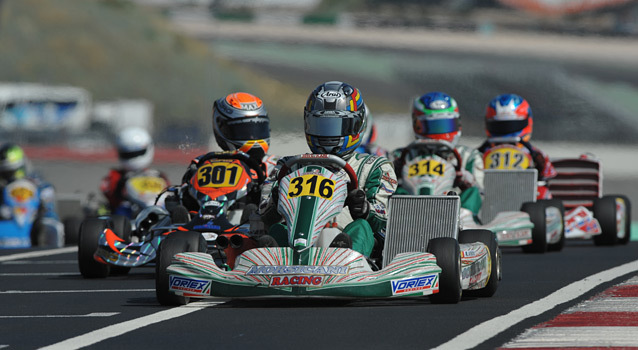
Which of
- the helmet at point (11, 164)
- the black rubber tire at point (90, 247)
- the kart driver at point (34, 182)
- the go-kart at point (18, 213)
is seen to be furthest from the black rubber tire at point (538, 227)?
the helmet at point (11, 164)

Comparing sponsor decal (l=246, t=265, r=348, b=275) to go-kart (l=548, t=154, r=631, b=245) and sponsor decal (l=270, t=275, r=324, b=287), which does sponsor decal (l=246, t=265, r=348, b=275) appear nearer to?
sponsor decal (l=270, t=275, r=324, b=287)

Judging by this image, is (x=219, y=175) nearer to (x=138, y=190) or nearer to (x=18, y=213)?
(x=138, y=190)

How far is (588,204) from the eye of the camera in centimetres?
1716

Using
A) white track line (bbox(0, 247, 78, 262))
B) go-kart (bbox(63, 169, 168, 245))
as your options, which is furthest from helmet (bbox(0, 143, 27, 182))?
go-kart (bbox(63, 169, 168, 245))

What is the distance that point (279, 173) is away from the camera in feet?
30.3

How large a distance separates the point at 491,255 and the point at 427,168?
192 inches

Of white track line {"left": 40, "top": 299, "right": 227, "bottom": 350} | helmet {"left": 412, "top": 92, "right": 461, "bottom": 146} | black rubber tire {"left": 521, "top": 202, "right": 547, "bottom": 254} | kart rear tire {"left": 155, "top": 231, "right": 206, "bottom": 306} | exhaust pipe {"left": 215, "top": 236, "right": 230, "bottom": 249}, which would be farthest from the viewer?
helmet {"left": 412, "top": 92, "right": 461, "bottom": 146}

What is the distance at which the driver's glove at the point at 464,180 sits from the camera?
1419 centimetres

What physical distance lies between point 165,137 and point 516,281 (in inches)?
1008

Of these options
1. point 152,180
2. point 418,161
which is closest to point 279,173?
point 418,161

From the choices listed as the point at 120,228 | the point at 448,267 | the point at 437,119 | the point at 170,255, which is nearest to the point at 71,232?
the point at 437,119

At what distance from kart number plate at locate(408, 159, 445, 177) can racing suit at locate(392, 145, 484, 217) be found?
0.16 metres

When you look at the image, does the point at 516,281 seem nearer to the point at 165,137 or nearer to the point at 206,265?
the point at 206,265

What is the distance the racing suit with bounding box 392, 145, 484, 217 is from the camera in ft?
46.3
